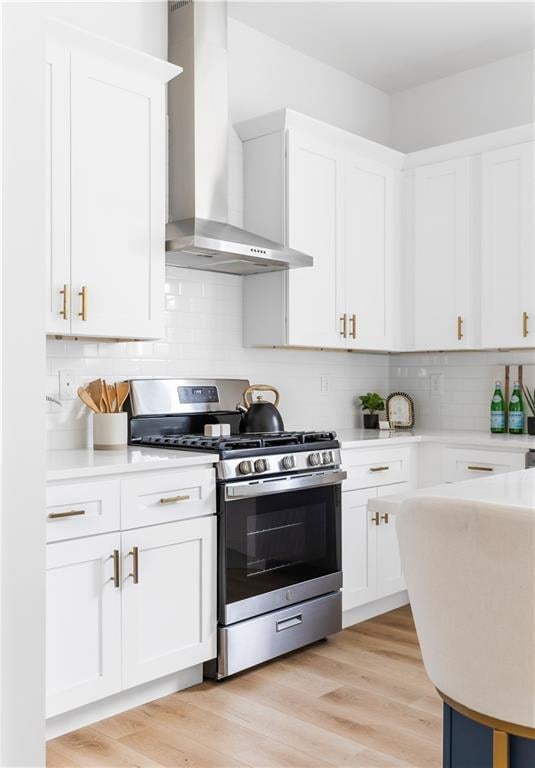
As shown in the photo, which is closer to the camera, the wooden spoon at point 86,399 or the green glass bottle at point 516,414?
the wooden spoon at point 86,399

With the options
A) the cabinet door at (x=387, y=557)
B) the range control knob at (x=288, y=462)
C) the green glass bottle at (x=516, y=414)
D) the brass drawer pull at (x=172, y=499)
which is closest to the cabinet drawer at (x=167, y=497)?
the brass drawer pull at (x=172, y=499)

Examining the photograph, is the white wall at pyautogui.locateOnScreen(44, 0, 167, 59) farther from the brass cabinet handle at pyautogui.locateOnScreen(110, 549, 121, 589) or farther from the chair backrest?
the chair backrest

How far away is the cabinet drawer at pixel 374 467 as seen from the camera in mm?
3580

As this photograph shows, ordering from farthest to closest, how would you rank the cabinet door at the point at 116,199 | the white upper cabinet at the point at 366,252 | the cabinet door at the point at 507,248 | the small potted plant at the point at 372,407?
the small potted plant at the point at 372,407 → the white upper cabinet at the point at 366,252 → the cabinet door at the point at 507,248 → the cabinet door at the point at 116,199

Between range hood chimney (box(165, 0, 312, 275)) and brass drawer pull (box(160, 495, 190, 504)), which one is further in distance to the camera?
range hood chimney (box(165, 0, 312, 275))

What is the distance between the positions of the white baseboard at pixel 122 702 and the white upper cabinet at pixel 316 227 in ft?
5.45

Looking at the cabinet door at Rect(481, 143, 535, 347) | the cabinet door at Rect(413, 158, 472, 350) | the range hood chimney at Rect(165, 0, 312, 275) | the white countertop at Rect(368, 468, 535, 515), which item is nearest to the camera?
the white countertop at Rect(368, 468, 535, 515)

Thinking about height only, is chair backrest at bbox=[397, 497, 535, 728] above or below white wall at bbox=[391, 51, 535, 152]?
below

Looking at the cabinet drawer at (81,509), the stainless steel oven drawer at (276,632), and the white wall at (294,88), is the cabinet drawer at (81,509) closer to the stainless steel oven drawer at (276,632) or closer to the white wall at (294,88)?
the stainless steel oven drawer at (276,632)

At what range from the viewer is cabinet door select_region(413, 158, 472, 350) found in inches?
163

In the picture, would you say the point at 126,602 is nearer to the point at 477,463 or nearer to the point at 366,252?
the point at 477,463

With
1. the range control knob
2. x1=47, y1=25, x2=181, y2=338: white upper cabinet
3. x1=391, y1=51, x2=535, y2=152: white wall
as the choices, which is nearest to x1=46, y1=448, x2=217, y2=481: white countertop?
the range control knob

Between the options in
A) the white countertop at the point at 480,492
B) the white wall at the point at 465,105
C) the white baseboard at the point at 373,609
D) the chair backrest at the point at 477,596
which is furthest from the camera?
the white wall at the point at 465,105

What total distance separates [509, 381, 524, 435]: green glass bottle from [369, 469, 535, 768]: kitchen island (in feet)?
9.29
